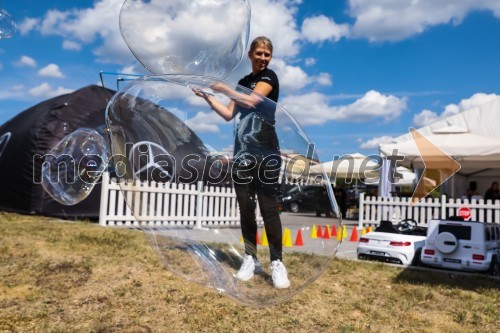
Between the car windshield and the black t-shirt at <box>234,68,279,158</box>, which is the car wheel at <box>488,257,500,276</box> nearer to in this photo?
the car windshield

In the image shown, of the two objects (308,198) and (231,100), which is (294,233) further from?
(231,100)

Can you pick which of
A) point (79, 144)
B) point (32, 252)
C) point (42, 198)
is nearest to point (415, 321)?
point (32, 252)

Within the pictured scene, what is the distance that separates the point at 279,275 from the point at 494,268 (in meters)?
4.94

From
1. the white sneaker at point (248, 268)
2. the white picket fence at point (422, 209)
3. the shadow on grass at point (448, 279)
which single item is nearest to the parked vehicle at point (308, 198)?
the white sneaker at point (248, 268)

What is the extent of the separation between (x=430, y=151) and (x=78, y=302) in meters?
9.37

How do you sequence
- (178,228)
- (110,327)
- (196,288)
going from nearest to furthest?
(178,228), (110,327), (196,288)

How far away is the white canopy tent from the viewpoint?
10.9 metres

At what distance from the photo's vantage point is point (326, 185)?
2455 mm

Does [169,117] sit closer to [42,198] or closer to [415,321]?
[415,321]

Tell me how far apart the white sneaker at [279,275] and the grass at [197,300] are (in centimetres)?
137

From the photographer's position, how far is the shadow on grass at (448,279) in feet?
18.1

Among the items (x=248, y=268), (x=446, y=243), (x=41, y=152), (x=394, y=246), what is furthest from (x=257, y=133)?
(x=41, y=152)

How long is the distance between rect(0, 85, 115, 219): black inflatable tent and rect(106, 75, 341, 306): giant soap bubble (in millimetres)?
9375

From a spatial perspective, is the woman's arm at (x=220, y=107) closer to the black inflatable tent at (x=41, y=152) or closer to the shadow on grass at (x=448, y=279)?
the shadow on grass at (x=448, y=279)
